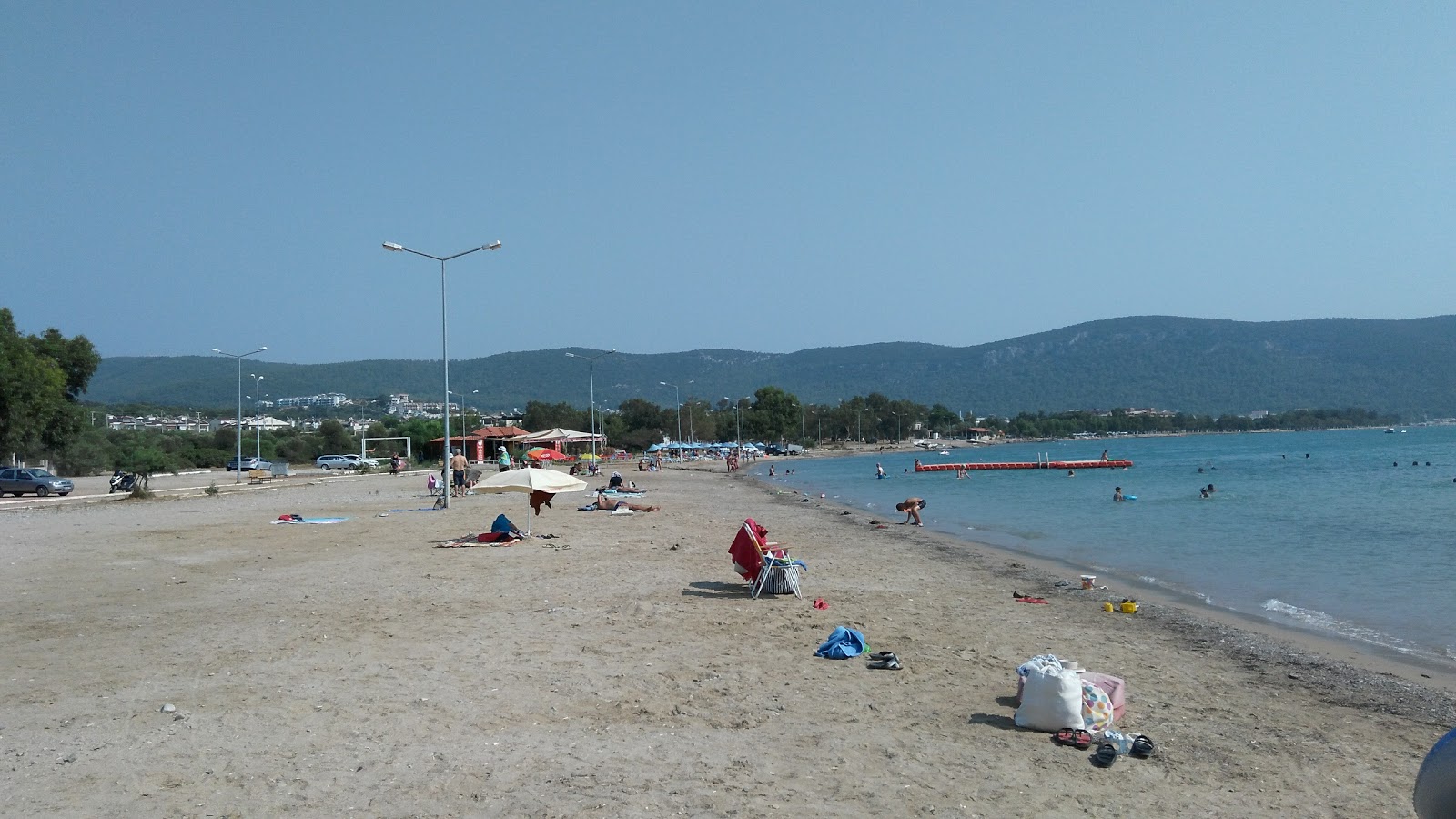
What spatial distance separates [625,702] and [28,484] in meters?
38.9

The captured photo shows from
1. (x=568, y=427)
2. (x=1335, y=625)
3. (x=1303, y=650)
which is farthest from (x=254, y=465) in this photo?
(x=1303, y=650)

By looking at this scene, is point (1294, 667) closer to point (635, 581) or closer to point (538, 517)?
point (635, 581)

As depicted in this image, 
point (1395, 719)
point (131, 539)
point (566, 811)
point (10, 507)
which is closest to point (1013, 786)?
point (566, 811)

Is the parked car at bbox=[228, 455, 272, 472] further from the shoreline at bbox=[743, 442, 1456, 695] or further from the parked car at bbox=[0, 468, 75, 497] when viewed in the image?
the shoreline at bbox=[743, 442, 1456, 695]

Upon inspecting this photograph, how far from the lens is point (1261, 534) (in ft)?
82.3

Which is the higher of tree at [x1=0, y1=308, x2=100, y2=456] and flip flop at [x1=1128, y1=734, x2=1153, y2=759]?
tree at [x1=0, y1=308, x2=100, y2=456]

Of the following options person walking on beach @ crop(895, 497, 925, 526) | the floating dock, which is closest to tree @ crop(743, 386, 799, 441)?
the floating dock

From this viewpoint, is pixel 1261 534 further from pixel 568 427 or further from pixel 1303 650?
pixel 568 427

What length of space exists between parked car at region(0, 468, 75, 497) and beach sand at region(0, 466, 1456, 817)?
Answer: 26.8 m

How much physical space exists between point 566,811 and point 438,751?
127 cm

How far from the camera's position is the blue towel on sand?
8.88 m

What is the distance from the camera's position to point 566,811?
16.7 ft

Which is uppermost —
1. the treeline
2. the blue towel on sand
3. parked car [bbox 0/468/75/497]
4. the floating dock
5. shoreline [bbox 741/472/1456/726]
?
the treeline

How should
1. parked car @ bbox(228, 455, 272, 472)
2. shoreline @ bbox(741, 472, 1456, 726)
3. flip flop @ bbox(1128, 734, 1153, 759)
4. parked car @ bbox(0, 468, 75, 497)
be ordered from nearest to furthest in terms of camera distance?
1. flip flop @ bbox(1128, 734, 1153, 759)
2. shoreline @ bbox(741, 472, 1456, 726)
3. parked car @ bbox(0, 468, 75, 497)
4. parked car @ bbox(228, 455, 272, 472)
